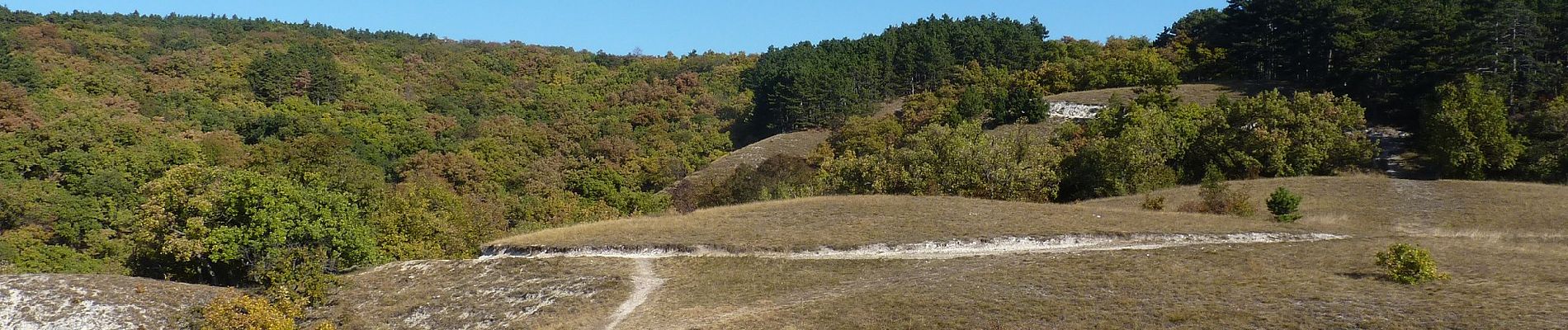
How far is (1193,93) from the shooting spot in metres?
101

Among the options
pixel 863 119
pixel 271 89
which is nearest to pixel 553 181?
pixel 863 119

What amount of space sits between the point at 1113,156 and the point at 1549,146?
27.4m

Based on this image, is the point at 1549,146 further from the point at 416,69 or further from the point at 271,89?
the point at 416,69

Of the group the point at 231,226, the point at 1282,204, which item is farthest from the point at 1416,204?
the point at 231,226

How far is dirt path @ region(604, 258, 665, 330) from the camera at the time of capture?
28.0 m

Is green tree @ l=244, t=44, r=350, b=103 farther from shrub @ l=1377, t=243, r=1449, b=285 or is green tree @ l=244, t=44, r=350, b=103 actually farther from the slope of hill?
shrub @ l=1377, t=243, r=1449, b=285

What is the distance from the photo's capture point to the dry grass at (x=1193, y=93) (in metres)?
98.2

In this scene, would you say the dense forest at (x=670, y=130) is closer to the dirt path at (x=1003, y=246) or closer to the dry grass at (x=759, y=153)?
the dry grass at (x=759, y=153)

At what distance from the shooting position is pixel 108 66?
138 m

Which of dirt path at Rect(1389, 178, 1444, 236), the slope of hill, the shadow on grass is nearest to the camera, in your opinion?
the slope of hill

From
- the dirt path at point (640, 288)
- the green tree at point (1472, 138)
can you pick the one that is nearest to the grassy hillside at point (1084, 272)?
the dirt path at point (640, 288)

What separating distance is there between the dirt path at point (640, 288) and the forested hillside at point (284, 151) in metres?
12.3

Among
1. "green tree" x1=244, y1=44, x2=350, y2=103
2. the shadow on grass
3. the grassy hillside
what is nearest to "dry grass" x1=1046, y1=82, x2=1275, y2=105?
the grassy hillside

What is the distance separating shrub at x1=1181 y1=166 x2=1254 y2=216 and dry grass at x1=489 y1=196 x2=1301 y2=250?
712cm
